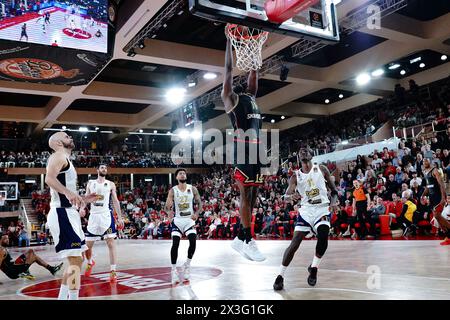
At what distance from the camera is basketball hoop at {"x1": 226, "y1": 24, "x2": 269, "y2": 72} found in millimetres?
4789

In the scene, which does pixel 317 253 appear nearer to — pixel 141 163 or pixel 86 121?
pixel 86 121

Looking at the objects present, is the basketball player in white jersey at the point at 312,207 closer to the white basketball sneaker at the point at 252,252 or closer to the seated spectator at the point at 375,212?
the white basketball sneaker at the point at 252,252

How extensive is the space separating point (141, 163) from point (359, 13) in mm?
19284

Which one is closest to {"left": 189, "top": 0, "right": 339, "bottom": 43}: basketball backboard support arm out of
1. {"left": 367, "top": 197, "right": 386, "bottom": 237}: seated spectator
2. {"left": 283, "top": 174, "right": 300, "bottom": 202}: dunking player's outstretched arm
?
{"left": 283, "top": 174, "right": 300, "bottom": 202}: dunking player's outstretched arm

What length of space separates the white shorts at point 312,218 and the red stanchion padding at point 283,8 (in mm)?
2415

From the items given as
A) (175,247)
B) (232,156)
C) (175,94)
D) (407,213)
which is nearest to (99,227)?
(175,247)

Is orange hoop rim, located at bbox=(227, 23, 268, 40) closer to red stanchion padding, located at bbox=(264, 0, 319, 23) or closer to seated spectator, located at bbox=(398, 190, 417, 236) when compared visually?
red stanchion padding, located at bbox=(264, 0, 319, 23)

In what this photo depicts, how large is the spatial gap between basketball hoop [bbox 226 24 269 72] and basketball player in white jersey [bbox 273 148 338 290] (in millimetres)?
Result: 1327

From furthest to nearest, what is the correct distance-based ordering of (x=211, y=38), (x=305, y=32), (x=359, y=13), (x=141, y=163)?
(x=141, y=163) < (x=211, y=38) < (x=359, y=13) < (x=305, y=32)

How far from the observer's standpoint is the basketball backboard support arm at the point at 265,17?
15.2 ft

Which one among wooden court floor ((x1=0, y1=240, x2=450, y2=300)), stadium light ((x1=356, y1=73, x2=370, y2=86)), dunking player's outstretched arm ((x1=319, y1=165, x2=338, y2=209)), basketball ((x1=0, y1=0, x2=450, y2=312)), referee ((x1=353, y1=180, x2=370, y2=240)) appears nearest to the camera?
basketball ((x1=0, y1=0, x2=450, y2=312))

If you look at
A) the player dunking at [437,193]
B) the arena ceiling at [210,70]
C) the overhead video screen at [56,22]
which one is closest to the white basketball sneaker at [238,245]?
the player dunking at [437,193]
